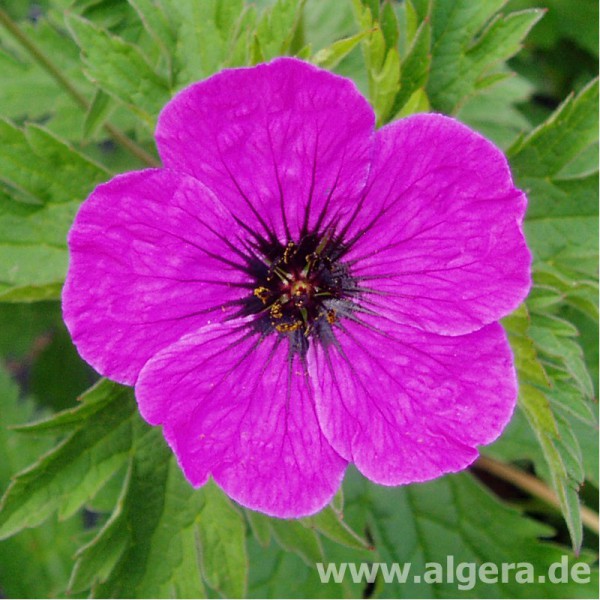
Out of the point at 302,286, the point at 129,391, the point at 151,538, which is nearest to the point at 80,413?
the point at 129,391

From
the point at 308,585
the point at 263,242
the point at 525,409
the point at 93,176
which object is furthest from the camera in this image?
the point at 308,585

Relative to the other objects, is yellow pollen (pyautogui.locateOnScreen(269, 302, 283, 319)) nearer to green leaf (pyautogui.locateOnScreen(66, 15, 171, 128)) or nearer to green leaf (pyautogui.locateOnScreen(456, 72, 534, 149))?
green leaf (pyautogui.locateOnScreen(66, 15, 171, 128))

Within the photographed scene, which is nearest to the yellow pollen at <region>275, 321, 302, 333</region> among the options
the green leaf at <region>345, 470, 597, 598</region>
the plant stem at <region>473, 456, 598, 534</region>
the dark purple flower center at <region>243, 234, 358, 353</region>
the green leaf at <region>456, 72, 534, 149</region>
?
the dark purple flower center at <region>243, 234, 358, 353</region>

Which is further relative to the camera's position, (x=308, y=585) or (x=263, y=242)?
(x=308, y=585)

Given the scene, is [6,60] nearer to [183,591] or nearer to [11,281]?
[11,281]

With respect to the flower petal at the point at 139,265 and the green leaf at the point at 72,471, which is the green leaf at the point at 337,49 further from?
the green leaf at the point at 72,471

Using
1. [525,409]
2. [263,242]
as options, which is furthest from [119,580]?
[525,409]

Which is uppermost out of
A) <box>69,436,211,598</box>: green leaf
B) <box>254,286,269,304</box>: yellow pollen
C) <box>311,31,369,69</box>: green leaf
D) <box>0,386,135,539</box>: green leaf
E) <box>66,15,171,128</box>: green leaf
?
<box>311,31,369,69</box>: green leaf
